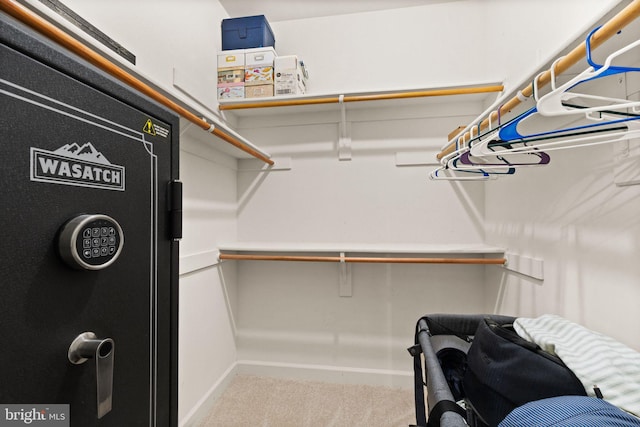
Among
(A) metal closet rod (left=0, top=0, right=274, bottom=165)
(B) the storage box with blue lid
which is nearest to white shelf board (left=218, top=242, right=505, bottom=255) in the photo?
(A) metal closet rod (left=0, top=0, right=274, bottom=165)

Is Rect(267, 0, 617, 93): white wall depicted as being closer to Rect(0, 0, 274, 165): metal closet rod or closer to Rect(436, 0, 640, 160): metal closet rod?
Rect(436, 0, 640, 160): metal closet rod

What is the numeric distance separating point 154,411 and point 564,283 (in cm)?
140

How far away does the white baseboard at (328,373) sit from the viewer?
6.27ft

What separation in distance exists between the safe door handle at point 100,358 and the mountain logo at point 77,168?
241 millimetres

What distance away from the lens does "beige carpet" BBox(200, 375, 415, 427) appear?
158 cm

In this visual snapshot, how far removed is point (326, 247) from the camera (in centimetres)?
176

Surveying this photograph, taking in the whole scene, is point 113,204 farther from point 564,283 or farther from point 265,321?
point 265,321

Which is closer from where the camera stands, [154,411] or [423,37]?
[154,411]

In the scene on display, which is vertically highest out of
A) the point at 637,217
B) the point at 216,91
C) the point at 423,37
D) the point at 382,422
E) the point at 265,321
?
the point at 423,37

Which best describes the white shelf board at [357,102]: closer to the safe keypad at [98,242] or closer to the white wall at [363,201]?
the white wall at [363,201]

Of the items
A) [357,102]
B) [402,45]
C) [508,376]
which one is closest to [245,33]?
[357,102]

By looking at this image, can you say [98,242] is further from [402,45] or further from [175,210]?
[402,45]

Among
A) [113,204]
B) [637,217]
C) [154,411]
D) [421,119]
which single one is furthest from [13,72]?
[421,119]

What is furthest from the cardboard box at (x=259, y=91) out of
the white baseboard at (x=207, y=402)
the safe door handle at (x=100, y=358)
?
the white baseboard at (x=207, y=402)
